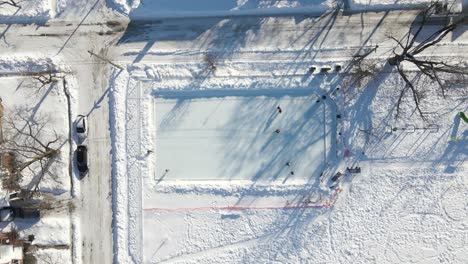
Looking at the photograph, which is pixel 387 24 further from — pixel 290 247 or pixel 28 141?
pixel 28 141

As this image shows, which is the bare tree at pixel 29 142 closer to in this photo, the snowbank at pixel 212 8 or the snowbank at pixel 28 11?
the snowbank at pixel 28 11

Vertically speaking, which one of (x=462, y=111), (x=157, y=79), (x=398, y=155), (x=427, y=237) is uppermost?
(x=157, y=79)

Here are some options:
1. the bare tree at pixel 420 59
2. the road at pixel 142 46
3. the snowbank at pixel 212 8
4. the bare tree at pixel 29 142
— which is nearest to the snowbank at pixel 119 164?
the road at pixel 142 46

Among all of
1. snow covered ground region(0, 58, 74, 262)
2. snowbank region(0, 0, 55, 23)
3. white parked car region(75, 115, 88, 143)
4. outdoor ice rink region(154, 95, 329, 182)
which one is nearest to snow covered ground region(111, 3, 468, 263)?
outdoor ice rink region(154, 95, 329, 182)

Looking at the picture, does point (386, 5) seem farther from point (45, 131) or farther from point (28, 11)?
point (45, 131)

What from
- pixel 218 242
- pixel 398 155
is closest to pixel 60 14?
pixel 218 242

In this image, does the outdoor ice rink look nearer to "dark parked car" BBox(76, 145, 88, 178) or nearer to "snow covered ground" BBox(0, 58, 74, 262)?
"dark parked car" BBox(76, 145, 88, 178)
